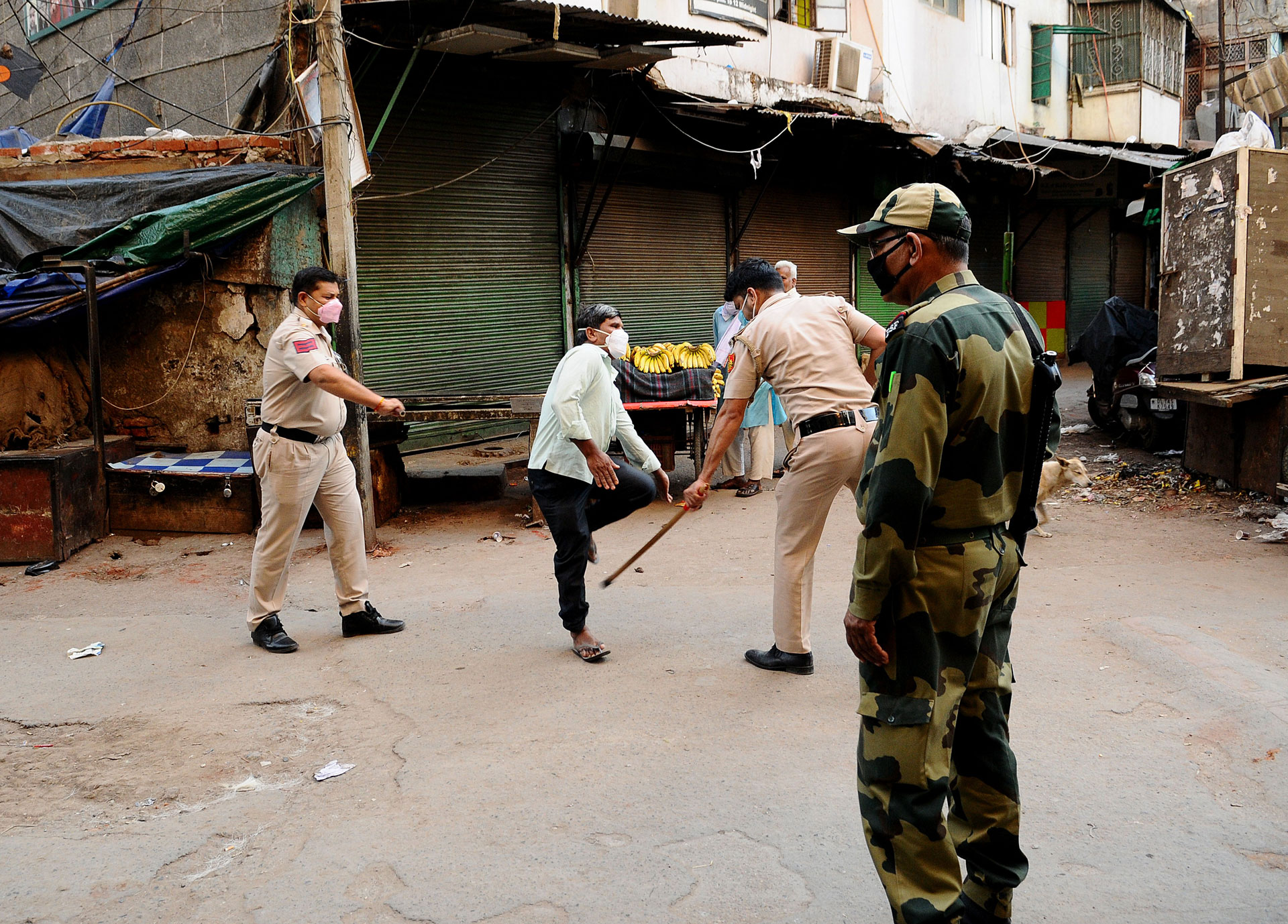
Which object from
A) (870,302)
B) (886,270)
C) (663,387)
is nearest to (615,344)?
(886,270)

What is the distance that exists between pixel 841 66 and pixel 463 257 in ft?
22.3

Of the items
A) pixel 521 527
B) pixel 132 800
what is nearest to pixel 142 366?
pixel 521 527

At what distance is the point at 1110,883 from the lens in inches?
112

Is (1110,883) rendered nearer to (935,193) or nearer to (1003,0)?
(935,193)

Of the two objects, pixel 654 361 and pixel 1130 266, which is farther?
pixel 1130 266

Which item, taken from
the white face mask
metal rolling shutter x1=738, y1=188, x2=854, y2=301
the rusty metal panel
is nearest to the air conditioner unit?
metal rolling shutter x1=738, y1=188, x2=854, y2=301

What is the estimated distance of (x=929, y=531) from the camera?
2385mm

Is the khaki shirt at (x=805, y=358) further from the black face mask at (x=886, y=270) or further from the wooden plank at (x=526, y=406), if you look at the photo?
the wooden plank at (x=526, y=406)

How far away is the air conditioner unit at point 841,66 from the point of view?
47.8 feet

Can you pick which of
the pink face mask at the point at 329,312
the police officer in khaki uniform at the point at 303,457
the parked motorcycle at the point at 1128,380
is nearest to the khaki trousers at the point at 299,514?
the police officer in khaki uniform at the point at 303,457

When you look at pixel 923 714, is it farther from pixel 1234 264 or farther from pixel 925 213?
pixel 1234 264

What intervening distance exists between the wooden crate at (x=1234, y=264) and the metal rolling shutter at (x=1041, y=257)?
11328 mm

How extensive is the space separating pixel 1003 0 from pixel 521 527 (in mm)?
15836

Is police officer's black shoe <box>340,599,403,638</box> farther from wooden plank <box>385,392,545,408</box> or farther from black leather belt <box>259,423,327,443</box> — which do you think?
wooden plank <box>385,392,545,408</box>
